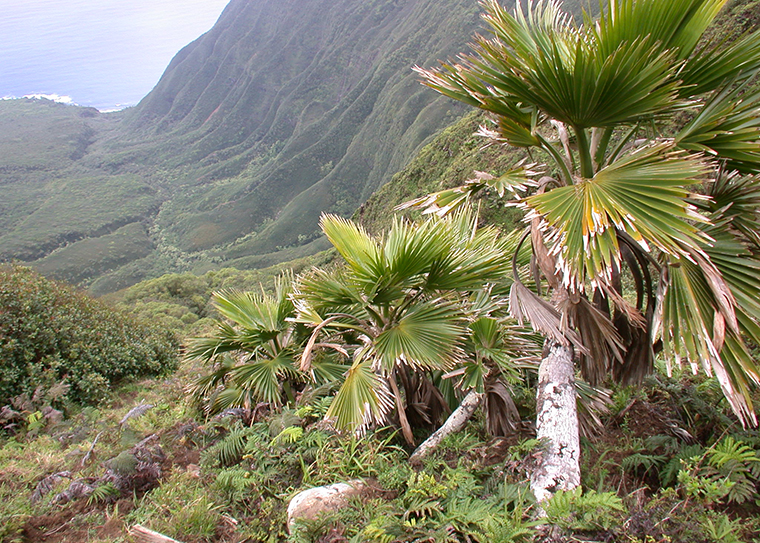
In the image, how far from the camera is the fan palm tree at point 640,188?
1789 mm

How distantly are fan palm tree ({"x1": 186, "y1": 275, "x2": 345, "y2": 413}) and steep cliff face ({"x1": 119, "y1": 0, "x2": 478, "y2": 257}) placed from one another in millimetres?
81470

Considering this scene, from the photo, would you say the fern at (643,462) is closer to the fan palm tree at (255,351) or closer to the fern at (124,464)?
the fan palm tree at (255,351)

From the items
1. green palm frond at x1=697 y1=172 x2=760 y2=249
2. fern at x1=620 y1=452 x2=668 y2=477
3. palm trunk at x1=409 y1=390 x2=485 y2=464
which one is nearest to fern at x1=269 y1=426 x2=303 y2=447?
palm trunk at x1=409 y1=390 x2=485 y2=464

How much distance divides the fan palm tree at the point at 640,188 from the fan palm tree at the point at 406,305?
1.79 ft

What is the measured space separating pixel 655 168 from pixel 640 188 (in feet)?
0.31

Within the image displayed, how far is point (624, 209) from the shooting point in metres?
1.84

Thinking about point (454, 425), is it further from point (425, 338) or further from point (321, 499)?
point (321, 499)

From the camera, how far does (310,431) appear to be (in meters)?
3.24

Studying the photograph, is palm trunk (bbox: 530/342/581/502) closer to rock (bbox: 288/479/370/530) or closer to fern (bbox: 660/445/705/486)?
fern (bbox: 660/445/705/486)

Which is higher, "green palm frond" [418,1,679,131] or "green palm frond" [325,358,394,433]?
"green palm frond" [418,1,679,131]

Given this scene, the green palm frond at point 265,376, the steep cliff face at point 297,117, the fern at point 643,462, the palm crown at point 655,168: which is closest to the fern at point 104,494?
the green palm frond at point 265,376

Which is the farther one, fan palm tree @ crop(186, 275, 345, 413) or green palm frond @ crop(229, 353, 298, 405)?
fan palm tree @ crop(186, 275, 345, 413)

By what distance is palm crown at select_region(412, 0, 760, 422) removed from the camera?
1.78 metres

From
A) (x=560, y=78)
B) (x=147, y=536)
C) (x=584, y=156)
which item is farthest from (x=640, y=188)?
(x=147, y=536)
